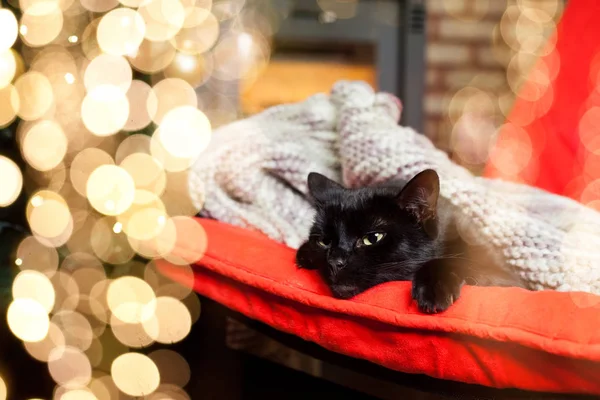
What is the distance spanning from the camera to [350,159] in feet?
3.38

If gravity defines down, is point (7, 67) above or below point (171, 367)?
above

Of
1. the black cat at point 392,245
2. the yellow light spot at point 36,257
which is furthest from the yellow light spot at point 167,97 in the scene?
the black cat at point 392,245

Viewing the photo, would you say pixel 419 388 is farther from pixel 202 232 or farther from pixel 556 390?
pixel 202 232

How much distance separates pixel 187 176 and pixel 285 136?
0.22 metres

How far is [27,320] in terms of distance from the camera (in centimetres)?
107

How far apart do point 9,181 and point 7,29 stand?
0.93 ft

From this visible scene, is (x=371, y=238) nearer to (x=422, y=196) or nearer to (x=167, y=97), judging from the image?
(x=422, y=196)

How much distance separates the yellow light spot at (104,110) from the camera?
1.16 m

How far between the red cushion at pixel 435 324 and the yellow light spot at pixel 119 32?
1.71 feet

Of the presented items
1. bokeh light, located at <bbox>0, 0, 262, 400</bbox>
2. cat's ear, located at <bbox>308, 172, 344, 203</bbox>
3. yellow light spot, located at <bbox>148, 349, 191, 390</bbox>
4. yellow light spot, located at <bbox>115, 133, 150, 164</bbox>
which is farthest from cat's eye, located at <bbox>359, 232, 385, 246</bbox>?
yellow light spot, located at <bbox>115, 133, 150, 164</bbox>

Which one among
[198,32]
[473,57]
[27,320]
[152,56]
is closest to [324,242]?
[27,320]

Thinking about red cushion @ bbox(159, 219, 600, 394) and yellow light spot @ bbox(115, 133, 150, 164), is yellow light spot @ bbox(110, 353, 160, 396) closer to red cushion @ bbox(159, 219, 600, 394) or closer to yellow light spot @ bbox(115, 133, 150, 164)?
red cushion @ bbox(159, 219, 600, 394)

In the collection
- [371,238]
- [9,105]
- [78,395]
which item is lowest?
[78,395]

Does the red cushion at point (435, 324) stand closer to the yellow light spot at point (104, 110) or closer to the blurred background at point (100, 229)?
the blurred background at point (100, 229)
